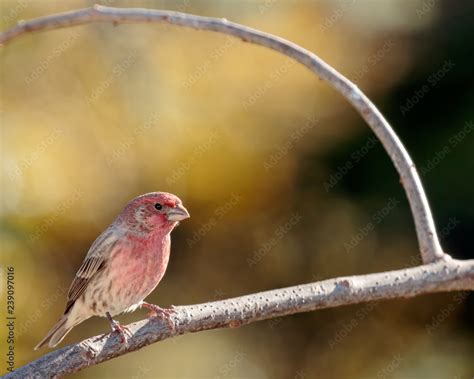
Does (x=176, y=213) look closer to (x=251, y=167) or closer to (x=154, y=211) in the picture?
(x=154, y=211)

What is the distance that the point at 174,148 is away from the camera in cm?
525

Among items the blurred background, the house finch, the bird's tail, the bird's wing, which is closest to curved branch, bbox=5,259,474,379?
the house finch

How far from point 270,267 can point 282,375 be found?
80cm

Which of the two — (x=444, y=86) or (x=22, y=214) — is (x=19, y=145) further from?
(x=444, y=86)

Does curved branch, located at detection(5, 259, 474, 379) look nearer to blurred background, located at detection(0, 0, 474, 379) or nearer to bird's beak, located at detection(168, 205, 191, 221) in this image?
bird's beak, located at detection(168, 205, 191, 221)

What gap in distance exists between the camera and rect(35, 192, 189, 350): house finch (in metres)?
3.70

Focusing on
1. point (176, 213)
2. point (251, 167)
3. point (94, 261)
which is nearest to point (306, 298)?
point (176, 213)

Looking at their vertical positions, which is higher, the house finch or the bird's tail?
the house finch

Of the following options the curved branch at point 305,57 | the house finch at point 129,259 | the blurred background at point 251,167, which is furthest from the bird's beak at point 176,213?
the blurred background at point 251,167

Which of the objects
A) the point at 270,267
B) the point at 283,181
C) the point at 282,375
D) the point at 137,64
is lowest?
the point at 282,375

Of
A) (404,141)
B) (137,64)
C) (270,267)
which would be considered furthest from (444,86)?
(137,64)

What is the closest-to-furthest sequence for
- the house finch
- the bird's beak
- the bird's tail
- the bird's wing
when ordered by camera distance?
the bird's beak, the house finch, the bird's wing, the bird's tail

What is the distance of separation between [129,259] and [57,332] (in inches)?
24.3

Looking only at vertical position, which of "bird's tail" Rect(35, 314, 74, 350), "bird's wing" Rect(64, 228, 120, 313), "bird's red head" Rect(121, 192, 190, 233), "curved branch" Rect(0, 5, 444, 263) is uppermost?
"curved branch" Rect(0, 5, 444, 263)
